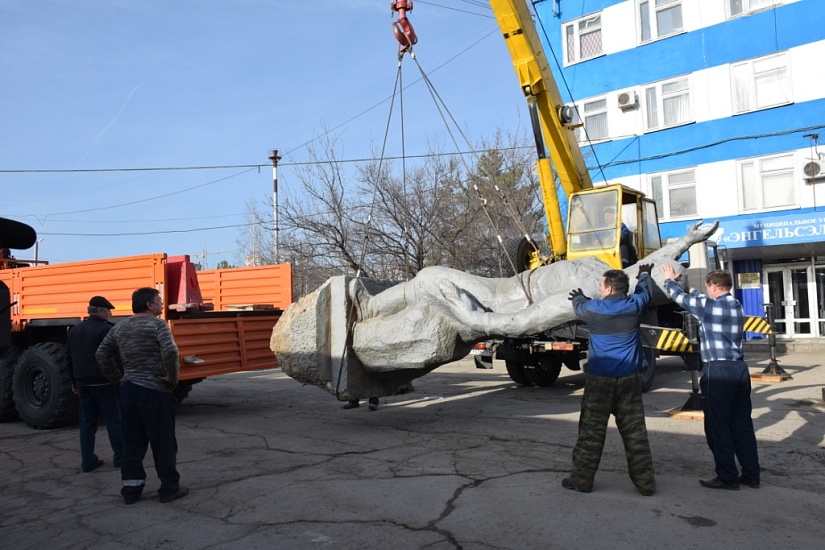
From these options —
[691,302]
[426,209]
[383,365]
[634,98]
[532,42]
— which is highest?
[634,98]

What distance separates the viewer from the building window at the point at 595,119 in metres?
20.8

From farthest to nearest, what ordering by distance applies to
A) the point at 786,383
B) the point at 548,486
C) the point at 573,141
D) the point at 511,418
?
the point at 573,141
the point at 786,383
the point at 511,418
the point at 548,486

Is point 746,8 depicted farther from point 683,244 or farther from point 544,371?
point 683,244

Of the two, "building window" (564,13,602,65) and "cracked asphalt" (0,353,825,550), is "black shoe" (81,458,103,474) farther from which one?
"building window" (564,13,602,65)

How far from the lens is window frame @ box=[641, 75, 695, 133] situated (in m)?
19.2

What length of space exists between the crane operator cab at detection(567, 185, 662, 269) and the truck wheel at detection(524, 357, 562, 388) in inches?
70.9

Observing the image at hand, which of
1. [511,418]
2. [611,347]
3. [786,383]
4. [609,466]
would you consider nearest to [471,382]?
[511,418]

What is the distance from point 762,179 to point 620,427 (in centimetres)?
1548

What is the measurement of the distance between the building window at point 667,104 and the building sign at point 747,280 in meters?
4.69

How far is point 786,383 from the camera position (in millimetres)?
11133

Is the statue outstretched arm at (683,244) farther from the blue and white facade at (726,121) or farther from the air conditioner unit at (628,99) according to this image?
the air conditioner unit at (628,99)

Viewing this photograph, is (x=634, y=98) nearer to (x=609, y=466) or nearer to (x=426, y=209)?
(x=426, y=209)

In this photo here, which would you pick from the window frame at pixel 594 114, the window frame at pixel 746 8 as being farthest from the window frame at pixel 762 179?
the window frame at pixel 594 114

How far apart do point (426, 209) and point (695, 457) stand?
45.9ft
